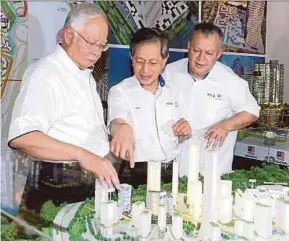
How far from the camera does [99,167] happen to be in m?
1.54

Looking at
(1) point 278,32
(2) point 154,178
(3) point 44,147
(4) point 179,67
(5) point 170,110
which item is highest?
(1) point 278,32

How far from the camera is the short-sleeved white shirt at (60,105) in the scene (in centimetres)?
171

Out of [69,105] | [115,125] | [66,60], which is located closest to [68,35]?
[66,60]

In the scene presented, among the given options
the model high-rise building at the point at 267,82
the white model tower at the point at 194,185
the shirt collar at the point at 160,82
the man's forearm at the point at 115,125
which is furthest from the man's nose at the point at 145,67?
the model high-rise building at the point at 267,82

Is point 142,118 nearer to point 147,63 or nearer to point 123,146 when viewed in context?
point 147,63

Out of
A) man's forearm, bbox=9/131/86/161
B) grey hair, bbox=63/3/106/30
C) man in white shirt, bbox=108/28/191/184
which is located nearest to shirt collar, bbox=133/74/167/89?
man in white shirt, bbox=108/28/191/184

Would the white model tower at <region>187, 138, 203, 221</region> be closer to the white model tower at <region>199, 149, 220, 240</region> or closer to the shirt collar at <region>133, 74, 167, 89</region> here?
the white model tower at <region>199, 149, 220, 240</region>

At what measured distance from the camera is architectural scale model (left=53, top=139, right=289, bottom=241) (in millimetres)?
1491

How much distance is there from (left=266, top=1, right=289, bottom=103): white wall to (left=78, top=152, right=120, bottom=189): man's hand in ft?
9.90

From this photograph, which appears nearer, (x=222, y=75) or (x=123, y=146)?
(x=123, y=146)

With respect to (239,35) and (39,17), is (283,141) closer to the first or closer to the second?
(239,35)

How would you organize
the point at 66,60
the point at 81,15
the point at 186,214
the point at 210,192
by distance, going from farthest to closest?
the point at 66,60, the point at 81,15, the point at 186,214, the point at 210,192

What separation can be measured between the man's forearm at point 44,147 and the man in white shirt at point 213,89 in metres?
1.02

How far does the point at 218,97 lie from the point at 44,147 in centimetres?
135
